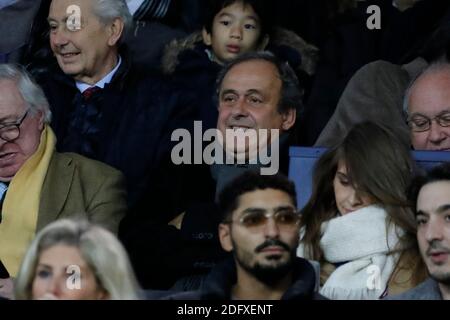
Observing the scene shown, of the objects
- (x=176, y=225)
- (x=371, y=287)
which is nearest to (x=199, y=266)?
(x=176, y=225)

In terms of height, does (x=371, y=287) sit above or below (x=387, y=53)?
below

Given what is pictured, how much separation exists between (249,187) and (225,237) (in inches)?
8.1

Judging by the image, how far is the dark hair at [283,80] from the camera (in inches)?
323

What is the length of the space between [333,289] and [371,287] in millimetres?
144

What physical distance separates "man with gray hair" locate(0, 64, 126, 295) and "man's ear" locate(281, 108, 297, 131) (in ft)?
2.34

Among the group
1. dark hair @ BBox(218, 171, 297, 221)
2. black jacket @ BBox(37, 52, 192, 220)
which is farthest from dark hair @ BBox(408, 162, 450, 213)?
black jacket @ BBox(37, 52, 192, 220)

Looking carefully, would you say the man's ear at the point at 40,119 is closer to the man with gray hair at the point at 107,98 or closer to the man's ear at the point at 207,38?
the man with gray hair at the point at 107,98

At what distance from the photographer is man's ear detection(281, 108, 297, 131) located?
818 centimetres

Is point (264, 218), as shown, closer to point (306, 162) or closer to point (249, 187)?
point (249, 187)

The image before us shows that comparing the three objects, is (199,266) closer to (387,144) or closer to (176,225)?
(176,225)

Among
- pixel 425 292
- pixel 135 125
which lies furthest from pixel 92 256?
pixel 135 125

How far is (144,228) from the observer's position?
26.2 feet

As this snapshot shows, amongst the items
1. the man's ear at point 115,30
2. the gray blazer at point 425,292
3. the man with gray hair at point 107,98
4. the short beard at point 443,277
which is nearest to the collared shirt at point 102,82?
the man with gray hair at point 107,98

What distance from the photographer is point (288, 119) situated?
820 centimetres
